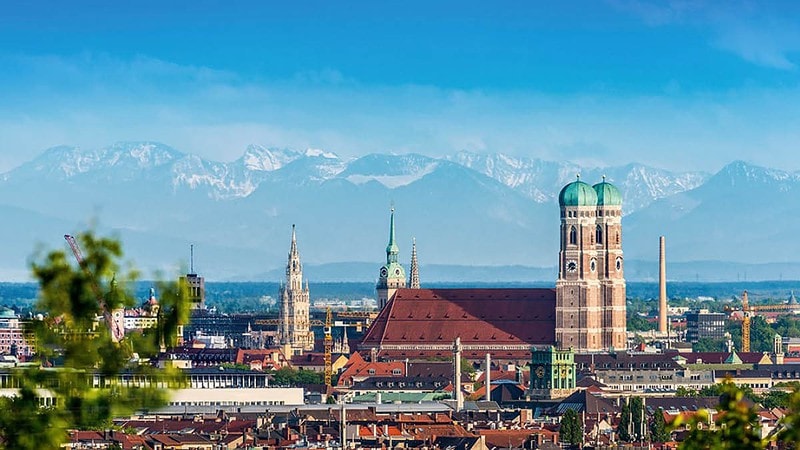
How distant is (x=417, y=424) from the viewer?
98812mm

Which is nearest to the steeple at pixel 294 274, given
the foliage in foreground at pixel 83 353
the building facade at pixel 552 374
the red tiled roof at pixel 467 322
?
the red tiled roof at pixel 467 322

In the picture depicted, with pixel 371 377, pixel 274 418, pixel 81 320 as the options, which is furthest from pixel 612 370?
pixel 81 320

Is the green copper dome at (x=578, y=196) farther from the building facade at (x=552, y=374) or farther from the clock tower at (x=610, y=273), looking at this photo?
the building facade at (x=552, y=374)

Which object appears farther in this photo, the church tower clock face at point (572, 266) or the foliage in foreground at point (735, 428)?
the church tower clock face at point (572, 266)

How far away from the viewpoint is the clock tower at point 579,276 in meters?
156

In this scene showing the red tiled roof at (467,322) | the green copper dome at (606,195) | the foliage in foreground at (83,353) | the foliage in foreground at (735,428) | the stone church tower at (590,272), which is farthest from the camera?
the green copper dome at (606,195)

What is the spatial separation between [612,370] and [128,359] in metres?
116

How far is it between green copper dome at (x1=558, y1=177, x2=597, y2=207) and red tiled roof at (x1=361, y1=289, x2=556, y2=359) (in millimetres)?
5842

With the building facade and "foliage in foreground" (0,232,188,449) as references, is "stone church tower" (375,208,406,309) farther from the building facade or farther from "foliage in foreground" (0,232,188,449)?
"foliage in foreground" (0,232,188,449)

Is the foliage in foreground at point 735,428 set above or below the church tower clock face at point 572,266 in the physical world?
below

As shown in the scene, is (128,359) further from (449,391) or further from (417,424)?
(449,391)

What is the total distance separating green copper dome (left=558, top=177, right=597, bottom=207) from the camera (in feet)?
519

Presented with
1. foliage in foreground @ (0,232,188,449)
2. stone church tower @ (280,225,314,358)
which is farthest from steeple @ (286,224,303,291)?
foliage in foreground @ (0,232,188,449)

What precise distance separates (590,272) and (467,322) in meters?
7.76
